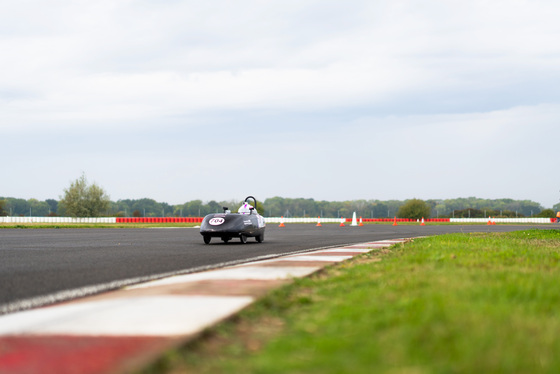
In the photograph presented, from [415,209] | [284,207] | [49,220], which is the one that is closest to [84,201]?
[49,220]

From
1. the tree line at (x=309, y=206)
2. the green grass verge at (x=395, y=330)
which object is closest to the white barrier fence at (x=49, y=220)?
the tree line at (x=309, y=206)

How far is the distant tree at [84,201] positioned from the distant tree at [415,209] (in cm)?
4806

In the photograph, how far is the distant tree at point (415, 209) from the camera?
104 metres

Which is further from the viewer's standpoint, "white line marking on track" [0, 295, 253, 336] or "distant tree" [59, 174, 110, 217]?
"distant tree" [59, 174, 110, 217]

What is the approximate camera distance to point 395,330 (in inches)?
168

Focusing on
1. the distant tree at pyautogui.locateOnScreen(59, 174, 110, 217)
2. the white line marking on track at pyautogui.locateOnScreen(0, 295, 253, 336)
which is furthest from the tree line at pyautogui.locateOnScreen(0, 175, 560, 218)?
the white line marking on track at pyautogui.locateOnScreen(0, 295, 253, 336)

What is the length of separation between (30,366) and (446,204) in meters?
182

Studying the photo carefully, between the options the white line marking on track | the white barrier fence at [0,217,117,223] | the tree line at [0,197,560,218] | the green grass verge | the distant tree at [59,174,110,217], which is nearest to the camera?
the green grass verge

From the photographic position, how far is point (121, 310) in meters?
5.42

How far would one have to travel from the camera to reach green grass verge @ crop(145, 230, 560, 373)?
354 cm

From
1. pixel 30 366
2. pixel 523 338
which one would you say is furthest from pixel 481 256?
pixel 30 366

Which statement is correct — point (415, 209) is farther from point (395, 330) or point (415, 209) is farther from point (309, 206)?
point (395, 330)

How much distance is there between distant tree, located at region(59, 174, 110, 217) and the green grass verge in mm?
86976

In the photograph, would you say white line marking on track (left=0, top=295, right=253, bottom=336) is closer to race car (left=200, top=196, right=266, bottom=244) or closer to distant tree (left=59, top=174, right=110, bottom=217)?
race car (left=200, top=196, right=266, bottom=244)
